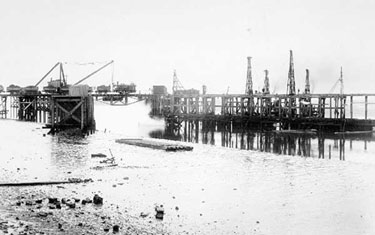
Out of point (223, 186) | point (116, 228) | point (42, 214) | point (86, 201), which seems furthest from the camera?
point (223, 186)

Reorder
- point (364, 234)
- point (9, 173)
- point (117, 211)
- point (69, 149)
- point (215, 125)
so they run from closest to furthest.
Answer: point (364, 234) → point (117, 211) → point (9, 173) → point (69, 149) → point (215, 125)

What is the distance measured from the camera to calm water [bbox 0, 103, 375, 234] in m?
16.2

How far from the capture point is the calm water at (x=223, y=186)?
1617 centimetres

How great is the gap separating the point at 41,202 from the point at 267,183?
34.6 feet

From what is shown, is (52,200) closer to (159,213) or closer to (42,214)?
(42,214)

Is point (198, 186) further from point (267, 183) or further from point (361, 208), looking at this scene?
point (361, 208)

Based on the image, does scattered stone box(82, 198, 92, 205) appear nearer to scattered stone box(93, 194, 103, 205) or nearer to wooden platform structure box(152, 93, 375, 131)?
scattered stone box(93, 194, 103, 205)

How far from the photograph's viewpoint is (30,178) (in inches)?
884

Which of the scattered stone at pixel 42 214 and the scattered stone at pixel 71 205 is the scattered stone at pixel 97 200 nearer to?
the scattered stone at pixel 71 205

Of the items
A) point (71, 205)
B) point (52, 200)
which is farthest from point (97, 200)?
point (52, 200)

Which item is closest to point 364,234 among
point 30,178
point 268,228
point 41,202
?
point 268,228

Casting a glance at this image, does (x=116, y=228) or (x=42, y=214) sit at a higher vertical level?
(x=42, y=214)

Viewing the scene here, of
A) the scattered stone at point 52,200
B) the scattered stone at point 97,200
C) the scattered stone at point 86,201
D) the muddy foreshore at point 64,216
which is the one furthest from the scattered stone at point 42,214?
the scattered stone at point 97,200

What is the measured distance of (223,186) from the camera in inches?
872
